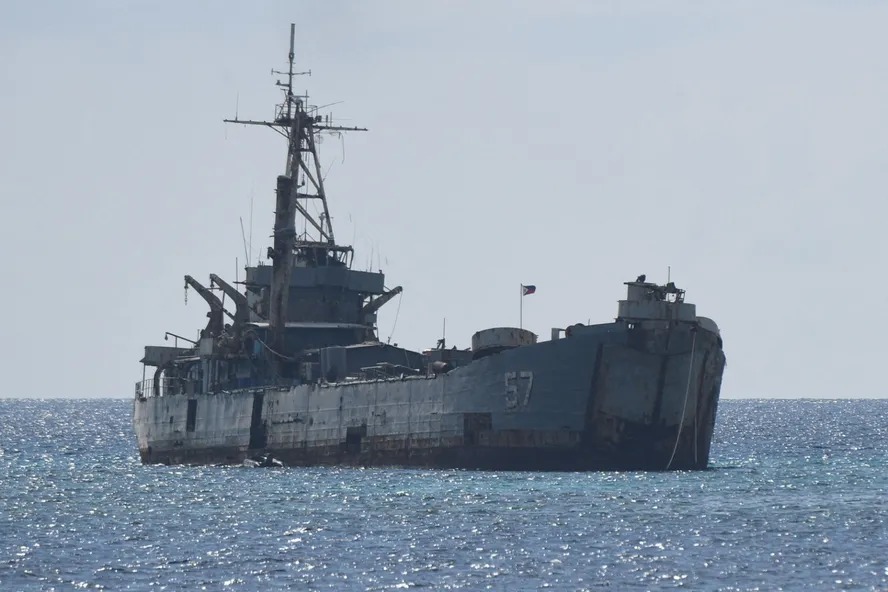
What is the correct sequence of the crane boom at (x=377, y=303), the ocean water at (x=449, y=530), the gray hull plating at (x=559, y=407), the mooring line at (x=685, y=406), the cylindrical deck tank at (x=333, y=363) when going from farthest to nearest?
the crane boom at (x=377, y=303)
the cylindrical deck tank at (x=333, y=363)
the mooring line at (x=685, y=406)
the gray hull plating at (x=559, y=407)
the ocean water at (x=449, y=530)

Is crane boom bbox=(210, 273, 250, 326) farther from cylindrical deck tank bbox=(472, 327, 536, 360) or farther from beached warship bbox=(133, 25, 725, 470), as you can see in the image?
cylindrical deck tank bbox=(472, 327, 536, 360)

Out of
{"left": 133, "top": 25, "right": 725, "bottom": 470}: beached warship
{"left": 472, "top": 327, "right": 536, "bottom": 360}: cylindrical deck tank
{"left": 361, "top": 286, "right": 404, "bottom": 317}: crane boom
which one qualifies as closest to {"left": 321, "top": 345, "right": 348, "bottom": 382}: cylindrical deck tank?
{"left": 133, "top": 25, "right": 725, "bottom": 470}: beached warship

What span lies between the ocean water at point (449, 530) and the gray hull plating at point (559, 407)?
0.87 metres

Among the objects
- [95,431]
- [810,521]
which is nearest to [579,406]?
[810,521]

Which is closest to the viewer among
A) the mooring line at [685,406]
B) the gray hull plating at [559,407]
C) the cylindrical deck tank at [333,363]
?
the gray hull plating at [559,407]

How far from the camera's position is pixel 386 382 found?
2156 inches

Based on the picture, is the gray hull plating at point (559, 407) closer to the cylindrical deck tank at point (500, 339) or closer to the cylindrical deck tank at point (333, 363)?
the cylindrical deck tank at point (500, 339)

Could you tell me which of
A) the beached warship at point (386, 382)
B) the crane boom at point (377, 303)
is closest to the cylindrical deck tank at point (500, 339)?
the beached warship at point (386, 382)

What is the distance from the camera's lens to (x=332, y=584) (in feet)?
101

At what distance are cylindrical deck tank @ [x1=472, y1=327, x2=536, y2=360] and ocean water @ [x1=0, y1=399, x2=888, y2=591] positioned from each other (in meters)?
3.98

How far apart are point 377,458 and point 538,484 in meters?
9.40

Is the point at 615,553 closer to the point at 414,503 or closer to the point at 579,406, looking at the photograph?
the point at 414,503

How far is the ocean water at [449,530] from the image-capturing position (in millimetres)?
31438

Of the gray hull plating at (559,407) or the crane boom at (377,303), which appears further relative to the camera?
the crane boom at (377,303)
